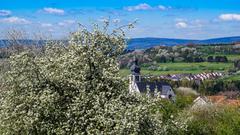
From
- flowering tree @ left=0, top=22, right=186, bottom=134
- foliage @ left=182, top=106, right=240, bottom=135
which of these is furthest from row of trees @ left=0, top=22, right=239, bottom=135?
foliage @ left=182, top=106, right=240, bottom=135

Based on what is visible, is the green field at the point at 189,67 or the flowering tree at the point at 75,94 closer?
the flowering tree at the point at 75,94

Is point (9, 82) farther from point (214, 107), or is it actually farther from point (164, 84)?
point (164, 84)

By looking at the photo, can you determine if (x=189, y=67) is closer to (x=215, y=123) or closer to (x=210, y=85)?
(x=210, y=85)

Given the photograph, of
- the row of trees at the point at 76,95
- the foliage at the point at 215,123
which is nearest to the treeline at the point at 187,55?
the foliage at the point at 215,123

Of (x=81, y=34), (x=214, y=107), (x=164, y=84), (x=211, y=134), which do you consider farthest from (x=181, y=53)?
(x=81, y=34)

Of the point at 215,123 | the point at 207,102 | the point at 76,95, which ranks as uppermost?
the point at 76,95

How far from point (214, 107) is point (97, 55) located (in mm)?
42943

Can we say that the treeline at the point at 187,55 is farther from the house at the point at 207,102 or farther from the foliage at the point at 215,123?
the foliage at the point at 215,123

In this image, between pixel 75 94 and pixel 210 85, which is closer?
pixel 75 94

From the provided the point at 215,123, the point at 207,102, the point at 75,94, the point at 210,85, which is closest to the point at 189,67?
the point at 210,85

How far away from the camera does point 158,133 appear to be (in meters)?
19.0

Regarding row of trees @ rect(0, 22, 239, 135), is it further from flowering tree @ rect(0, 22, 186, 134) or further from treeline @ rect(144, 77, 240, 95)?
treeline @ rect(144, 77, 240, 95)

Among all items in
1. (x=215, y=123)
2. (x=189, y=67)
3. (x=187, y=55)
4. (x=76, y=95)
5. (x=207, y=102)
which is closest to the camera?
(x=76, y=95)

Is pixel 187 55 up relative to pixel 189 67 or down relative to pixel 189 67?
up
